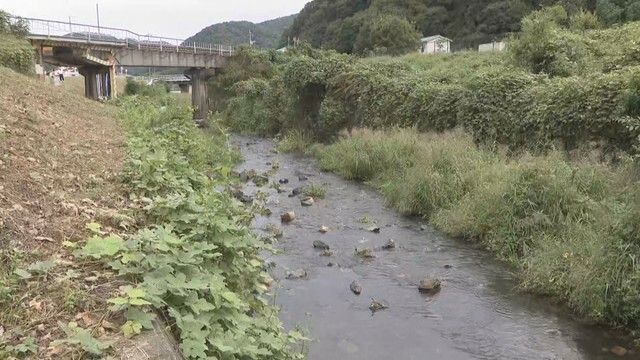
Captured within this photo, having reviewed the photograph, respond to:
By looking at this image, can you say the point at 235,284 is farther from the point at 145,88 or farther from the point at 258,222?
the point at 145,88

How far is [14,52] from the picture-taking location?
A: 23422 mm

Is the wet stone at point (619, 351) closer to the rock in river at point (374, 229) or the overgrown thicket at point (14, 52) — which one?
the rock in river at point (374, 229)

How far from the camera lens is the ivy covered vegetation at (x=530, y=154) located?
7850 mm

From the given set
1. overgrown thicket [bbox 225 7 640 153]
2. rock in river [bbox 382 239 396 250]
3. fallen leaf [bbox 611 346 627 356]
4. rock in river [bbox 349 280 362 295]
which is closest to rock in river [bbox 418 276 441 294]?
rock in river [bbox 349 280 362 295]

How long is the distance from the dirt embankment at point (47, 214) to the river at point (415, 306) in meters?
3.25

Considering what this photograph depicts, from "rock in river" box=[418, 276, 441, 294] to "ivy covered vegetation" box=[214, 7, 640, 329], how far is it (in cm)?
145

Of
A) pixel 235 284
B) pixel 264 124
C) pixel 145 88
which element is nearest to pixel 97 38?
pixel 145 88

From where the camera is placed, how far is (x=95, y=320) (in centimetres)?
372

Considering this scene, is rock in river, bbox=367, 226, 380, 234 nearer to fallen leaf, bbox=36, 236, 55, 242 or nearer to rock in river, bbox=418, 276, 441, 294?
rock in river, bbox=418, 276, 441, 294

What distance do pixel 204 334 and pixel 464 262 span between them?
7.09 metres

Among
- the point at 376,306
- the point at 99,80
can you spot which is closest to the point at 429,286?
the point at 376,306

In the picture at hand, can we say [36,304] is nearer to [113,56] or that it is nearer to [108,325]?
[108,325]

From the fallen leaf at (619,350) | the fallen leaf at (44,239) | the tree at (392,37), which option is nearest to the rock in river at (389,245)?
the fallen leaf at (619,350)

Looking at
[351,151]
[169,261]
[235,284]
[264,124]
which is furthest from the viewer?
[264,124]
